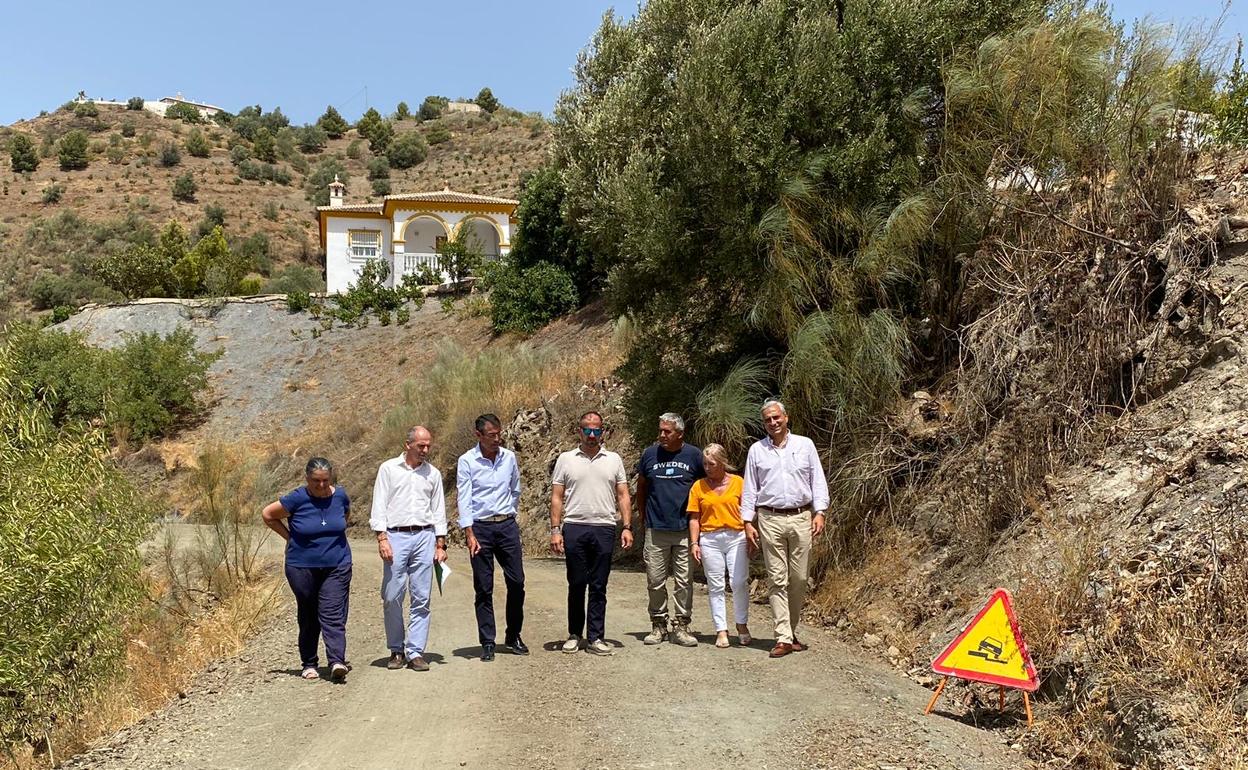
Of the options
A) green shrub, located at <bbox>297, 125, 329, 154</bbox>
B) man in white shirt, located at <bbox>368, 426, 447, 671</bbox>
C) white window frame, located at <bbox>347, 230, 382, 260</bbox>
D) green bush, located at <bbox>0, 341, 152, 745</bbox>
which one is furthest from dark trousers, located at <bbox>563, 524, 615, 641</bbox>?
green shrub, located at <bbox>297, 125, 329, 154</bbox>

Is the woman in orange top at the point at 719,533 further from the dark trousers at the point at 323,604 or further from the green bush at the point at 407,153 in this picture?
the green bush at the point at 407,153

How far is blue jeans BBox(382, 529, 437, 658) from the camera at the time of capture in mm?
7992

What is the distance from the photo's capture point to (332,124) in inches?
4215

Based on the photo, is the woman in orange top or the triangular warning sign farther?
the woman in orange top

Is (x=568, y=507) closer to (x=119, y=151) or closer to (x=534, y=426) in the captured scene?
(x=534, y=426)

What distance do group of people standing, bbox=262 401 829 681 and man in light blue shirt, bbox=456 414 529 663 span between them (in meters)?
0.01

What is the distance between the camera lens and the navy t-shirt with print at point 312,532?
7840 mm

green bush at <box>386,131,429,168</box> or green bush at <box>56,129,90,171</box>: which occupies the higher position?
green bush at <box>386,131,429,168</box>

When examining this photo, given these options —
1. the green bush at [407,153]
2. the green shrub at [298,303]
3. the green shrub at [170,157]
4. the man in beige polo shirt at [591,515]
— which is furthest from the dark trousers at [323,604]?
the green bush at [407,153]

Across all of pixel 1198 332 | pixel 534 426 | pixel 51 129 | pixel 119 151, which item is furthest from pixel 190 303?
pixel 51 129

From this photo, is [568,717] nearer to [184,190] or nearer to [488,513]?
[488,513]

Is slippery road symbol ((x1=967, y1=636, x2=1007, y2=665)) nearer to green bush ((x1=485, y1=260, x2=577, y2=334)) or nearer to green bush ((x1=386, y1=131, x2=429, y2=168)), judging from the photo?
green bush ((x1=485, y1=260, x2=577, y2=334))

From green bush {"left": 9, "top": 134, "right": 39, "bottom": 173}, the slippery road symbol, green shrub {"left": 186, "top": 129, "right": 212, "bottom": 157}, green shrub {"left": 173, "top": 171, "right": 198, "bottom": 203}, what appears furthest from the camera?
green shrub {"left": 186, "top": 129, "right": 212, "bottom": 157}

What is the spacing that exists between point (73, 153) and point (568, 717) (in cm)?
8867
